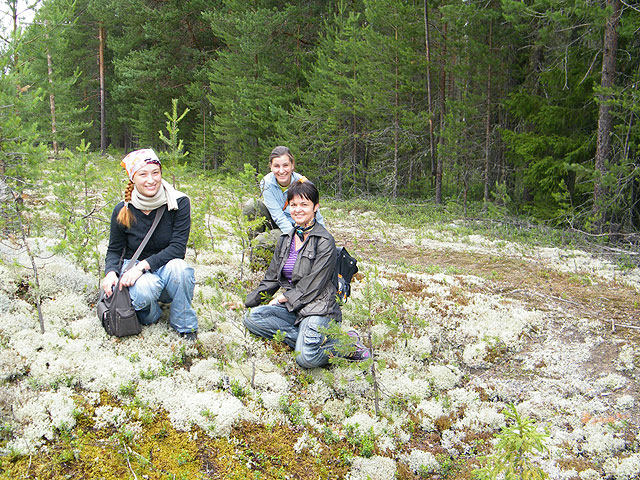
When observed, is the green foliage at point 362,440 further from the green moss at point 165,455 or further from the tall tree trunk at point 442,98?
the tall tree trunk at point 442,98

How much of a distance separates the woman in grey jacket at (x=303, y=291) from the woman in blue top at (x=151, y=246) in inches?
26.2

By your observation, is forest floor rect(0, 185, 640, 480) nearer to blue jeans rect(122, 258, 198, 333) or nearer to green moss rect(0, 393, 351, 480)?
green moss rect(0, 393, 351, 480)

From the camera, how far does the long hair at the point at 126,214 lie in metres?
4.07

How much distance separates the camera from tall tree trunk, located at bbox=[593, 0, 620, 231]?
9.37 metres

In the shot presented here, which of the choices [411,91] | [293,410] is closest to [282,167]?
[293,410]

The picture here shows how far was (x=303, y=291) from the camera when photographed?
428cm

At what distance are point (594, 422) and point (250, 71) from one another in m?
18.6

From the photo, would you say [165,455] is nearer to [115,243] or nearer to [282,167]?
[115,243]

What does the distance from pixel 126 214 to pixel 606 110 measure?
10.2m

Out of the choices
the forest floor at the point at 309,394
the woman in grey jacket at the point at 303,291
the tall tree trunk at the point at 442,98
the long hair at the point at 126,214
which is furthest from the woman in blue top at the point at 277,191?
the tall tree trunk at the point at 442,98

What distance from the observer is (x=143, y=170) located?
3.97m

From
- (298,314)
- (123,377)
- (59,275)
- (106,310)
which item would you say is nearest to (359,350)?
(298,314)

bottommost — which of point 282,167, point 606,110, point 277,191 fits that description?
point 277,191

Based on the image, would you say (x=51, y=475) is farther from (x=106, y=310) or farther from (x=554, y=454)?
(x=554, y=454)
